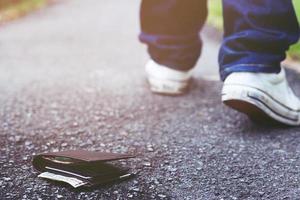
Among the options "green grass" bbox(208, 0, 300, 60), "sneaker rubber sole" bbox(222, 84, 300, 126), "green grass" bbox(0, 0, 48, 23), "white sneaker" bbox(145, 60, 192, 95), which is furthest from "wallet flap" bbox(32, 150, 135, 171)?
"green grass" bbox(0, 0, 48, 23)

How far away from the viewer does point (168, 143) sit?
5.21 ft

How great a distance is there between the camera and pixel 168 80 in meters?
2.14

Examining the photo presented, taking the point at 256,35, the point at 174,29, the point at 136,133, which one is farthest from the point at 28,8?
the point at 256,35

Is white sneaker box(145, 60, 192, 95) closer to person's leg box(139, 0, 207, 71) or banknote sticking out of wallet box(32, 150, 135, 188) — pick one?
person's leg box(139, 0, 207, 71)

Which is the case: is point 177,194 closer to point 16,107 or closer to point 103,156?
point 103,156

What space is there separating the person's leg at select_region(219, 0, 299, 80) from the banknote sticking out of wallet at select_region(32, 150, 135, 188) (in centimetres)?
54

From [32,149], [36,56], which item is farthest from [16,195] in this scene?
[36,56]

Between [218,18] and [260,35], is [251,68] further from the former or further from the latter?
[218,18]

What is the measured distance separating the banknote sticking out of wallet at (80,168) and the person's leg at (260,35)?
1.79 feet

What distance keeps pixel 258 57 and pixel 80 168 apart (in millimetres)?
681

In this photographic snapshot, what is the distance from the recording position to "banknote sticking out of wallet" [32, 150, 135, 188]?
1.21 m

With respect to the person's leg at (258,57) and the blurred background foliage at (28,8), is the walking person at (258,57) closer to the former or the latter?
the person's leg at (258,57)

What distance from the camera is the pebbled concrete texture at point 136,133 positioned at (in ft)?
4.08

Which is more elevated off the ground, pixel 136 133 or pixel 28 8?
pixel 136 133
